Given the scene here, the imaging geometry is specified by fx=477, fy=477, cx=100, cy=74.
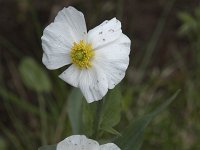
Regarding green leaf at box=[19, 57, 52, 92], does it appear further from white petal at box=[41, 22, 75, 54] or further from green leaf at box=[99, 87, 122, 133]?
white petal at box=[41, 22, 75, 54]

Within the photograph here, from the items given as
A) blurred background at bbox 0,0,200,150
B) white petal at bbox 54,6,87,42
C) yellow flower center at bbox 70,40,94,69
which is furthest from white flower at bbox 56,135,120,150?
blurred background at bbox 0,0,200,150

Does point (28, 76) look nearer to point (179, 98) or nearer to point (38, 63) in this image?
point (38, 63)

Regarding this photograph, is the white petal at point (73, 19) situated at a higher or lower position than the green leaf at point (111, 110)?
higher

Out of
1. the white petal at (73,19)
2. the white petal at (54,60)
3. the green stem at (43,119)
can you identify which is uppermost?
the white petal at (73,19)

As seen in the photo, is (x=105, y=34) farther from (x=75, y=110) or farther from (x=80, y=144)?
(x=75, y=110)

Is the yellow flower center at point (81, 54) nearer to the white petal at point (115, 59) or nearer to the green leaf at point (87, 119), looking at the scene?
the white petal at point (115, 59)

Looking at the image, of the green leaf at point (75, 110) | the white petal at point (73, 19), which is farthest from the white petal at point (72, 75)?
the green leaf at point (75, 110)
